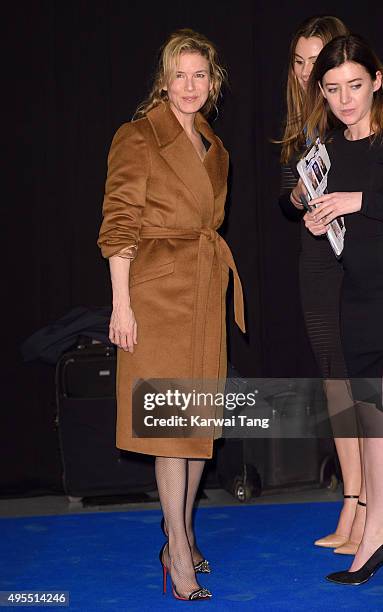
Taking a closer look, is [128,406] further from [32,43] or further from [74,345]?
[32,43]

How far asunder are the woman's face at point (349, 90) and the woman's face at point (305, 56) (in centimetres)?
66

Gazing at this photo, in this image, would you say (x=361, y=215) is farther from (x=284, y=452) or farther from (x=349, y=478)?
(x=284, y=452)

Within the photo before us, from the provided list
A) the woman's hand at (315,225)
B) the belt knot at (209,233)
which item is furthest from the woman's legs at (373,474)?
the belt knot at (209,233)

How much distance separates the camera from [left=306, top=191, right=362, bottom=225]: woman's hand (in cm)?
296

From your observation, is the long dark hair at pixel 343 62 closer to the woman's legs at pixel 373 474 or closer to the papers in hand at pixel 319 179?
the papers in hand at pixel 319 179

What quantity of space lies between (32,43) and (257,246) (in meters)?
1.49

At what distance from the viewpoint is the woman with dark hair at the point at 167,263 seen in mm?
3084

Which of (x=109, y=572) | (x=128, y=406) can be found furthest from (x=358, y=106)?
(x=109, y=572)

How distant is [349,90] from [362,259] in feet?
1.63

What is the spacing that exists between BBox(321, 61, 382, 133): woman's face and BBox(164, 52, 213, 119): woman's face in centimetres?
38

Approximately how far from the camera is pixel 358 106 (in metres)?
2.98

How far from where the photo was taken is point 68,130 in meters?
4.91

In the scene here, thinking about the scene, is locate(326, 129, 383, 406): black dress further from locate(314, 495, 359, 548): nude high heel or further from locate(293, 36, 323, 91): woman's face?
locate(314, 495, 359, 548): nude high heel

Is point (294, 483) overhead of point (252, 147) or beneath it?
beneath
